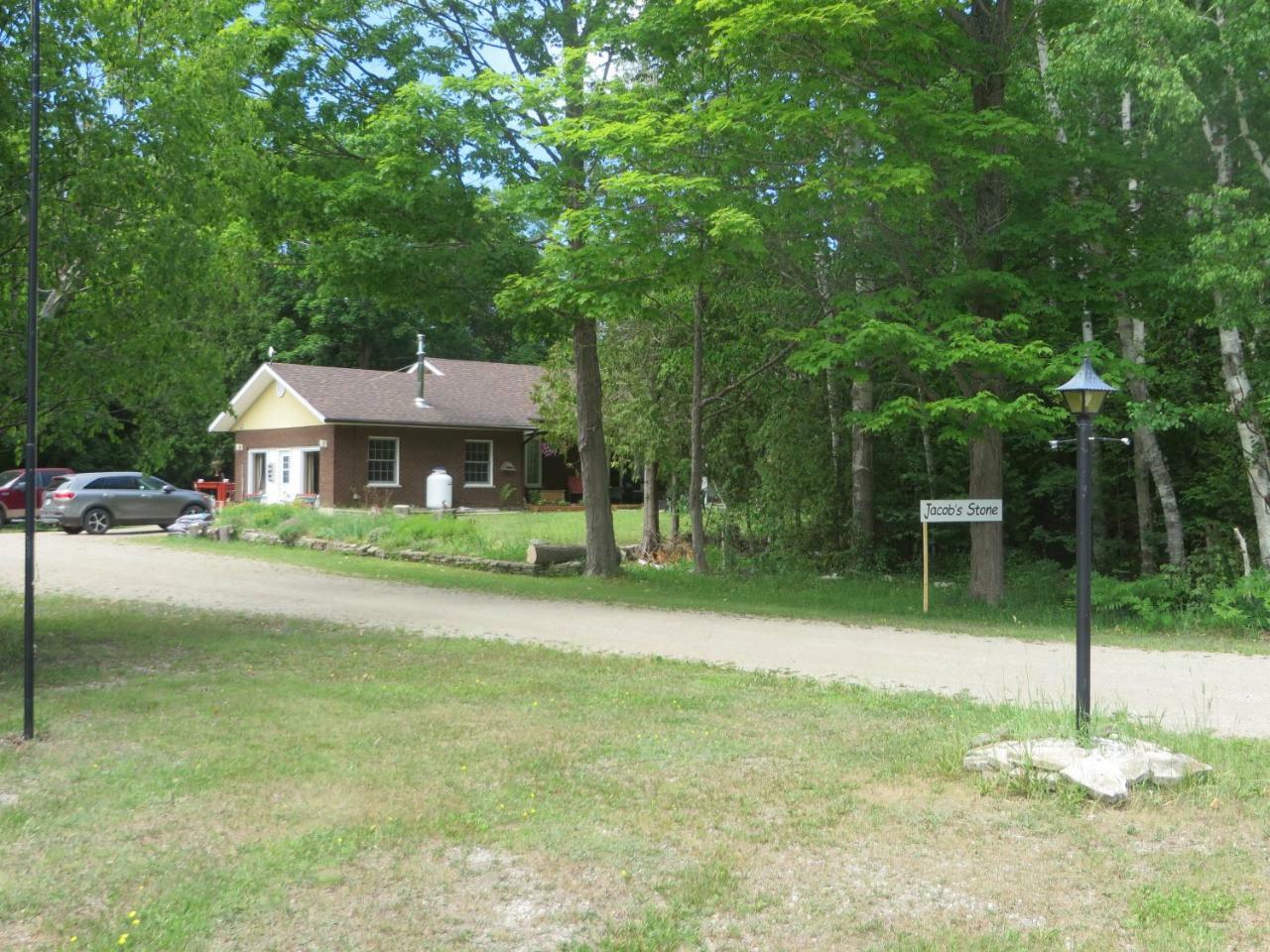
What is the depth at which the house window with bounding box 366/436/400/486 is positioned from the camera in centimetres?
3647

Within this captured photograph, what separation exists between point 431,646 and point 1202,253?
29.8 feet

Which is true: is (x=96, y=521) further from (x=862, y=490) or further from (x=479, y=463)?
(x=862, y=490)

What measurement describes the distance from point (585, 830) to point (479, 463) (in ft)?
111

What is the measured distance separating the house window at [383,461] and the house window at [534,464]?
5452mm

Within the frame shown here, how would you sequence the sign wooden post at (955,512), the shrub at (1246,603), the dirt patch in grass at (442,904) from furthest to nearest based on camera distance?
the sign wooden post at (955,512) < the shrub at (1246,603) < the dirt patch in grass at (442,904)

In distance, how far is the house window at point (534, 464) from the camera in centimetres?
4097

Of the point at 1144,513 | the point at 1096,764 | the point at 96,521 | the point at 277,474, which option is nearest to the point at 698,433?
the point at 1144,513

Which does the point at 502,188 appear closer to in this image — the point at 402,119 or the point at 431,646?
the point at 402,119

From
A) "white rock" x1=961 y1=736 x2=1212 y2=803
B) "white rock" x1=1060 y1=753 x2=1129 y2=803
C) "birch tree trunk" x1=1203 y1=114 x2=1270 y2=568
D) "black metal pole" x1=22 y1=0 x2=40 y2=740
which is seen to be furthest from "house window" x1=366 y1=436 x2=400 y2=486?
"white rock" x1=1060 y1=753 x2=1129 y2=803

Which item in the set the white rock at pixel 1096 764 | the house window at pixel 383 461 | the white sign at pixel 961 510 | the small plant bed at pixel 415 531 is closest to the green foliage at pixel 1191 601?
the white sign at pixel 961 510

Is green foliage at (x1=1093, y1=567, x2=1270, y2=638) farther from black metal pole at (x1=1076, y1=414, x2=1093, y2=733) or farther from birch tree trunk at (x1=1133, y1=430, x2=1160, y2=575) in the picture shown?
black metal pole at (x1=1076, y1=414, x2=1093, y2=733)

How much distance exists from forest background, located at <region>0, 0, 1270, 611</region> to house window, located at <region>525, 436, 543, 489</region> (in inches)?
794

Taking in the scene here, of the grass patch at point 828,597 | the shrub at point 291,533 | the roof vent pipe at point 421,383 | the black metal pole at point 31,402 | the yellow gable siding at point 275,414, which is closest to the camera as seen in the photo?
the black metal pole at point 31,402

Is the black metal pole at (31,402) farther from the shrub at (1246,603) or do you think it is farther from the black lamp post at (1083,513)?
the shrub at (1246,603)
